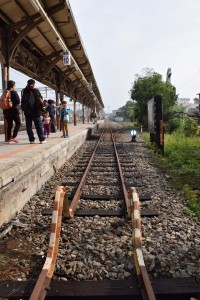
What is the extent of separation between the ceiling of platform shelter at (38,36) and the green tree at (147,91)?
1426 cm

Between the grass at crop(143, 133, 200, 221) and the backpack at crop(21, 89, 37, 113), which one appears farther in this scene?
the backpack at crop(21, 89, 37, 113)

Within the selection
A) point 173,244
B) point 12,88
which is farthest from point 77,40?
point 173,244

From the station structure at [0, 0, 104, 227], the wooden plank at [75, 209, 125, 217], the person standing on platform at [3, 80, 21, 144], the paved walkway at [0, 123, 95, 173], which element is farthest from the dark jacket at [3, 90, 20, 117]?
the wooden plank at [75, 209, 125, 217]

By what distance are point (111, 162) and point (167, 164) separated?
6.08ft

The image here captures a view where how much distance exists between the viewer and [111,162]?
395 inches

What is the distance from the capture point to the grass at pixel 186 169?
5.70m

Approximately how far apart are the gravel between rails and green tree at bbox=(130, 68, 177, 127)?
25767mm

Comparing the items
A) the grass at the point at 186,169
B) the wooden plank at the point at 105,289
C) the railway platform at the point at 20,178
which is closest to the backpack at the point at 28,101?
the railway platform at the point at 20,178

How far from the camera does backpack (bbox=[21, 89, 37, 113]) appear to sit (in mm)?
8023

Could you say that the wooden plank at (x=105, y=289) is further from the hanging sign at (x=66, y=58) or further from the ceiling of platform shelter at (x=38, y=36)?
the hanging sign at (x=66, y=58)

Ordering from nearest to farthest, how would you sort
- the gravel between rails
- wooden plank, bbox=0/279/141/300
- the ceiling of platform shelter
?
1. wooden plank, bbox=0/279/141/300
2. the gravel between rails
3. the ceiling of platform shelter

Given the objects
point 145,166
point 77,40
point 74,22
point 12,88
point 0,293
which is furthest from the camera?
point 77,40

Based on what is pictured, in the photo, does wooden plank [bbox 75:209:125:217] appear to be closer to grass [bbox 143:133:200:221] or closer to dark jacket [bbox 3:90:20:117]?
grass [bbox 143:133:200:221]

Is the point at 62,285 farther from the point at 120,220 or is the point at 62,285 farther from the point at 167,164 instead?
the point at 167,164
